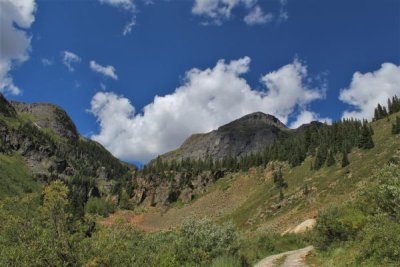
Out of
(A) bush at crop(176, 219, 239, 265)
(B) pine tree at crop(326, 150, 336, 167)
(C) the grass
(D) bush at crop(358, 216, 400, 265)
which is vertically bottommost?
(D) bush at crop(358, 216, 400, 265)

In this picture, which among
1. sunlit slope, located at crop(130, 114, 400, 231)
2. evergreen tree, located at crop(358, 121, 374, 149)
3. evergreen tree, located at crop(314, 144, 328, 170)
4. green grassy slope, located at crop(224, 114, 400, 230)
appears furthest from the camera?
evergreen tree, located at crop(314, 144, 328, 170)

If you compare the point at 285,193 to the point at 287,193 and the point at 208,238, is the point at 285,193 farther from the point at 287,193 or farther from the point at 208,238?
the point at 208,238

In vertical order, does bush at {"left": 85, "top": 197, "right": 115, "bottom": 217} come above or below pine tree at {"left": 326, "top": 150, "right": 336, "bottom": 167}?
above

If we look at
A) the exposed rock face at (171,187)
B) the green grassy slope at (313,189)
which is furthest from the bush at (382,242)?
the exposed rock face at (171,187)

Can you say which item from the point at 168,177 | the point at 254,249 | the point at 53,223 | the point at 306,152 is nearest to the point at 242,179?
A: the point at 306,152

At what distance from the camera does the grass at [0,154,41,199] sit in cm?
14181

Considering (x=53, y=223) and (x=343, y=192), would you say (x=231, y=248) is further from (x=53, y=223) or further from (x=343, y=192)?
(x=343, y=192)

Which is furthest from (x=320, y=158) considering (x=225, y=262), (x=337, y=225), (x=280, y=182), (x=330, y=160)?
(x=225, y=262)

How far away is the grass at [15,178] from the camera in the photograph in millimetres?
141812

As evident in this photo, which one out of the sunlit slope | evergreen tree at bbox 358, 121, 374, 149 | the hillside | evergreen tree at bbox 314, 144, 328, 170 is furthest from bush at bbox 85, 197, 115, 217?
evergreen tree at bbox 358, 121, 374, 149

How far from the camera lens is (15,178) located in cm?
16612

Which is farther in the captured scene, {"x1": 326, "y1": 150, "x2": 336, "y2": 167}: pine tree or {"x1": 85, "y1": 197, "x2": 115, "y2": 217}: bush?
{"x1": 85, "y1": 197, "x2": 115, "y2": 217}: bush

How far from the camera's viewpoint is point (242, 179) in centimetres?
13862

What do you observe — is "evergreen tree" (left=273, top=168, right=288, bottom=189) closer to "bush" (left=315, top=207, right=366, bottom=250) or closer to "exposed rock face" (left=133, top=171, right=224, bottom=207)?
"exposed rock face" (left=133, top=171, right=224, bottom=207)
